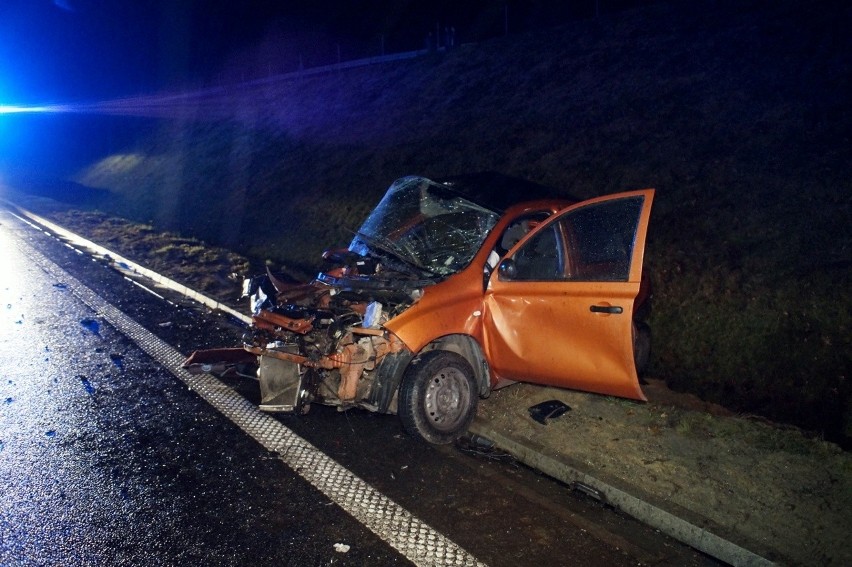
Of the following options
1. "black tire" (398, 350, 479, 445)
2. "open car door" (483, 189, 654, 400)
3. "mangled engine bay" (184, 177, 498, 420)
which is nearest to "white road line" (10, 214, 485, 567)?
"mangled engine bay" (184, 177, 498, 420)

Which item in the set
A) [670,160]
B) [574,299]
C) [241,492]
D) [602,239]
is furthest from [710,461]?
[670,160]

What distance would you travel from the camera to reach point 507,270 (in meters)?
4.88

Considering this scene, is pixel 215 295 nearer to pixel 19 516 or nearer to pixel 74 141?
pixel 19 516

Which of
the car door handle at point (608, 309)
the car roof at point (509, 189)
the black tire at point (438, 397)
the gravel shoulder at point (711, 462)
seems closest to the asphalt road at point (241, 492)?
the black tire at point (438, 397)

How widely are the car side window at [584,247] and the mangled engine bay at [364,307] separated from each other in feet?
1.74

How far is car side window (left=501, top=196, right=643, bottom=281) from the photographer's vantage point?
181 inches

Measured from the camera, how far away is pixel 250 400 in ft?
18.1

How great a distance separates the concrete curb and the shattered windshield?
4.84 ft

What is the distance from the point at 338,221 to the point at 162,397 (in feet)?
21.4

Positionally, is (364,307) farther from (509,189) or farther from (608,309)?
(509,189)

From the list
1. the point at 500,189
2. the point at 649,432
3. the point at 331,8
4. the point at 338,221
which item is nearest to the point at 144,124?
the point at 331,8

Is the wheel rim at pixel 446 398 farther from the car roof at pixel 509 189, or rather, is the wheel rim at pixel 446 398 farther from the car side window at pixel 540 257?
the car roof at pixel 509 189

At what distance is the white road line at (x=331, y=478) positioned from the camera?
3.48 meters

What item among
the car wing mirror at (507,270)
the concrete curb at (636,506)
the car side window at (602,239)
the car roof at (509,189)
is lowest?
the concrete curb at (636,506)
